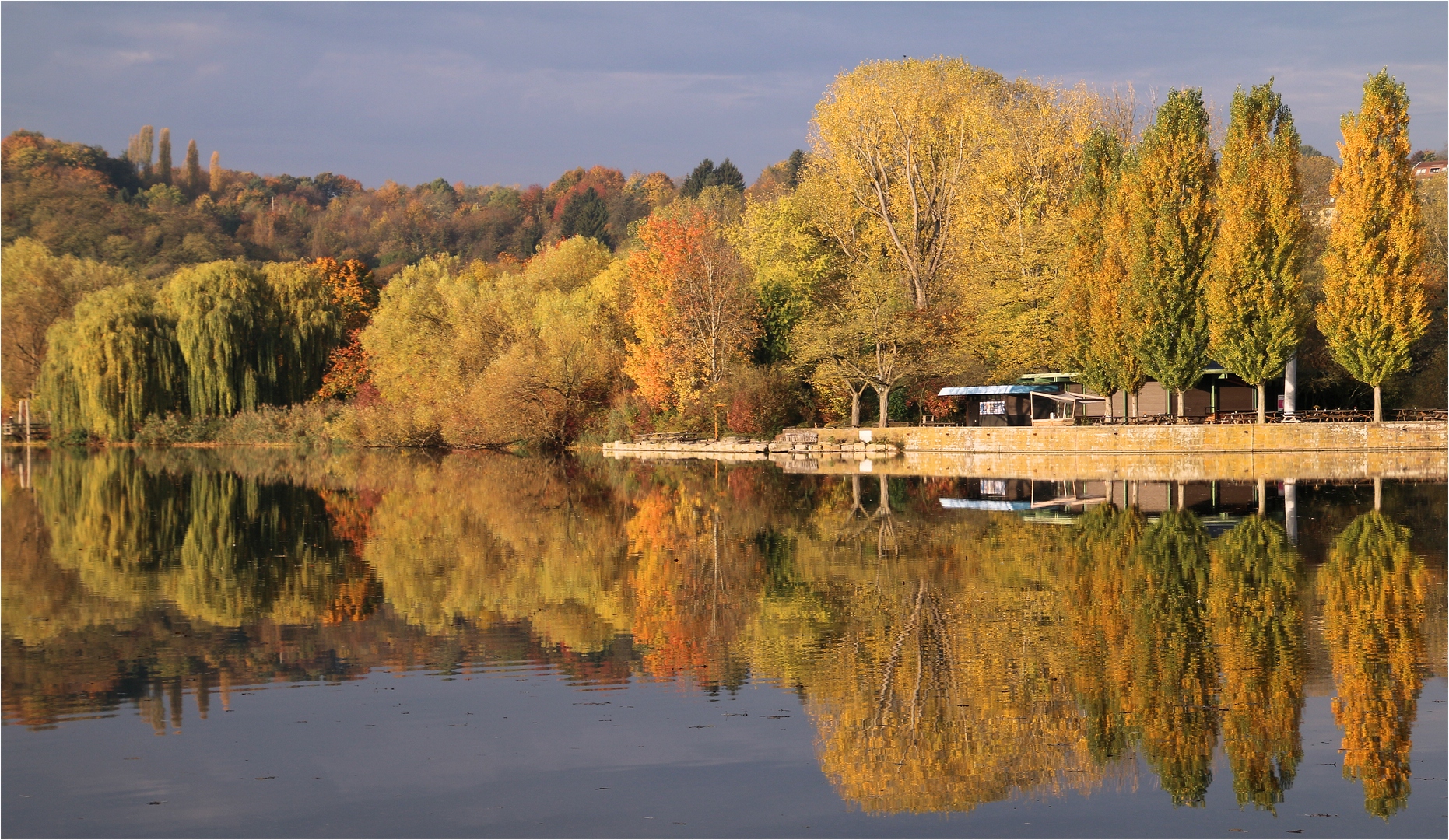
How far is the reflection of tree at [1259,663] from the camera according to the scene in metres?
8.74

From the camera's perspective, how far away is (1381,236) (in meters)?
39.8

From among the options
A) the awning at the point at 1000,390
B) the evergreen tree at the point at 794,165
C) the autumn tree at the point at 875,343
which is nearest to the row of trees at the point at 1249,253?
the awning at the point at 1000,390

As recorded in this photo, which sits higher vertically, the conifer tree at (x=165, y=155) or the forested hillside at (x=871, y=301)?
the conifer tree at (x=165, y=155)

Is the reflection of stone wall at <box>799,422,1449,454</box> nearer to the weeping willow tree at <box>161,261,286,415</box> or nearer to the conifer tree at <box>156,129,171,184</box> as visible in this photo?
the weeping willow tree at <box>161,261,286,415</box>

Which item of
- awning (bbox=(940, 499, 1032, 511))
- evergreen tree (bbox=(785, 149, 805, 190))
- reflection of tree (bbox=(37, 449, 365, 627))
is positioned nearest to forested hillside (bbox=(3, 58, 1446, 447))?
awning (bbox=(940, 499, 1032, 511))

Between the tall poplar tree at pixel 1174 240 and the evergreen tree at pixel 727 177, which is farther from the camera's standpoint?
the evergreen tree at pixel 727 177

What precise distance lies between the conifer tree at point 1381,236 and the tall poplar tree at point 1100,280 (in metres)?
6.81

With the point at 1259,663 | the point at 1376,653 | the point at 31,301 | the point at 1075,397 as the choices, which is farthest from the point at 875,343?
the point at 31,301

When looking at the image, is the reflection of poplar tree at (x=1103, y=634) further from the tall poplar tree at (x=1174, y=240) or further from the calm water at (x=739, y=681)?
the tall poplar tree at (x=1174, y=240)

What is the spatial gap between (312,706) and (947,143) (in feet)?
158

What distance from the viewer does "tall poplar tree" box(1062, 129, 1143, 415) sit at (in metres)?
43.8

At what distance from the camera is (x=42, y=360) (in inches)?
2653

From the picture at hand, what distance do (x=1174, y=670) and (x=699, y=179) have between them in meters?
113

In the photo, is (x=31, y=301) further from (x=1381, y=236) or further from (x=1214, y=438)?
(x=1381, y=236)
